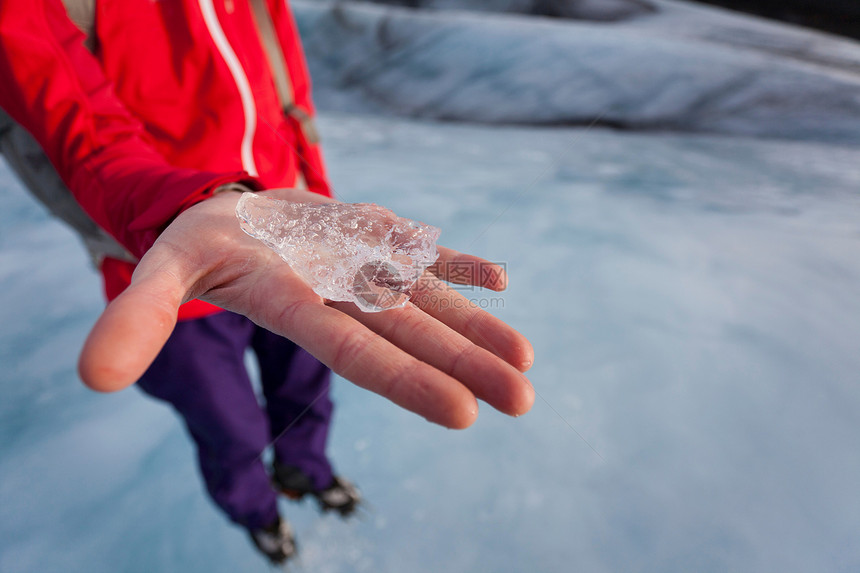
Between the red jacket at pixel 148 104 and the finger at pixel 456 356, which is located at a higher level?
the red jacket at pixel 148 104

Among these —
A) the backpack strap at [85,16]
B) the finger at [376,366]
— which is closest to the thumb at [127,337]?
the finger at [376,366]

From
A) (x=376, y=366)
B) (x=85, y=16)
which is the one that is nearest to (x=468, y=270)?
(x=376, y=366)

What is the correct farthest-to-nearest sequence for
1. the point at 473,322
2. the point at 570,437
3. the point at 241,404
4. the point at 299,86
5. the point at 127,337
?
the point at 570,437 → the point at 299,86 → the point at 241,404 → the point at 473,322 → the point at 127,337

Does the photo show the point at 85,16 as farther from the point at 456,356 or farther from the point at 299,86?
the point at 456,356

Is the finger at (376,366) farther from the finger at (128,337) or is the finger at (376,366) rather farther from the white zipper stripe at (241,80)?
the white zipper stripe at (241,80)

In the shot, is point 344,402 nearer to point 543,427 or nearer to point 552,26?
point 543,427

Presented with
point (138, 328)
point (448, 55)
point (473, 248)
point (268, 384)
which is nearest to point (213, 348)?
point (268, 384)
